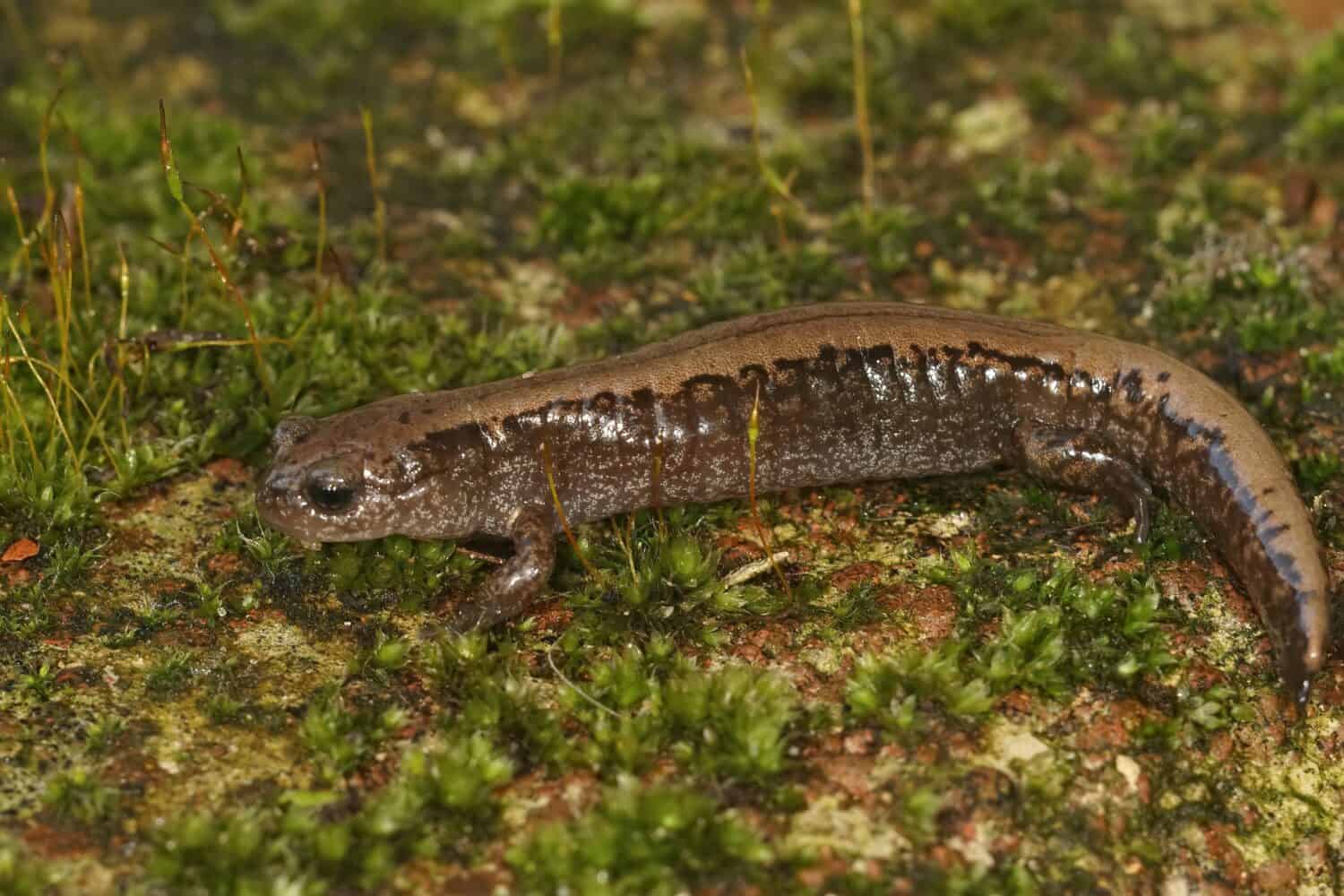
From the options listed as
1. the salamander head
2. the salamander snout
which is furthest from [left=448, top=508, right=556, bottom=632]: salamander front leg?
the salamander snout

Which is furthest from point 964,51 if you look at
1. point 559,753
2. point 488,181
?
point 559,753

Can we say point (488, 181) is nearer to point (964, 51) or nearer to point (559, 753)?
point (964, 51)

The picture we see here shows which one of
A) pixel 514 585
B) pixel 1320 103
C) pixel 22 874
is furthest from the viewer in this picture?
pixel 1320 103

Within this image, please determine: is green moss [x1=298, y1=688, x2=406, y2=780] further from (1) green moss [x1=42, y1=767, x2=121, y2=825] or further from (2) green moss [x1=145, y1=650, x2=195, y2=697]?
(1) green moss [x1=42, y1=767, x2=121, y2=825]

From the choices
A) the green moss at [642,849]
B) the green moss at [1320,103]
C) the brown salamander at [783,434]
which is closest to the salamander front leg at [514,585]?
the brown salamander at [783,434]

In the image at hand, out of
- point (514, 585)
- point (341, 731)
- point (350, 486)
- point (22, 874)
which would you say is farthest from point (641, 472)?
point (22, 874)

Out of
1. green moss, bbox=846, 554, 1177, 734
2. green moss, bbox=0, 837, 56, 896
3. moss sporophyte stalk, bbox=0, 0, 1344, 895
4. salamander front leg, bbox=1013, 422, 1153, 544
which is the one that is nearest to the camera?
green moss, bbox=0, 837, 56, 896

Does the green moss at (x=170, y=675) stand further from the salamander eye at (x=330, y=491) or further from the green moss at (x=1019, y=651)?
the green moss at (x=1019, y=651)

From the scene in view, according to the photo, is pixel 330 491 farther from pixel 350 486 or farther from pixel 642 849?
pixel 642 849
